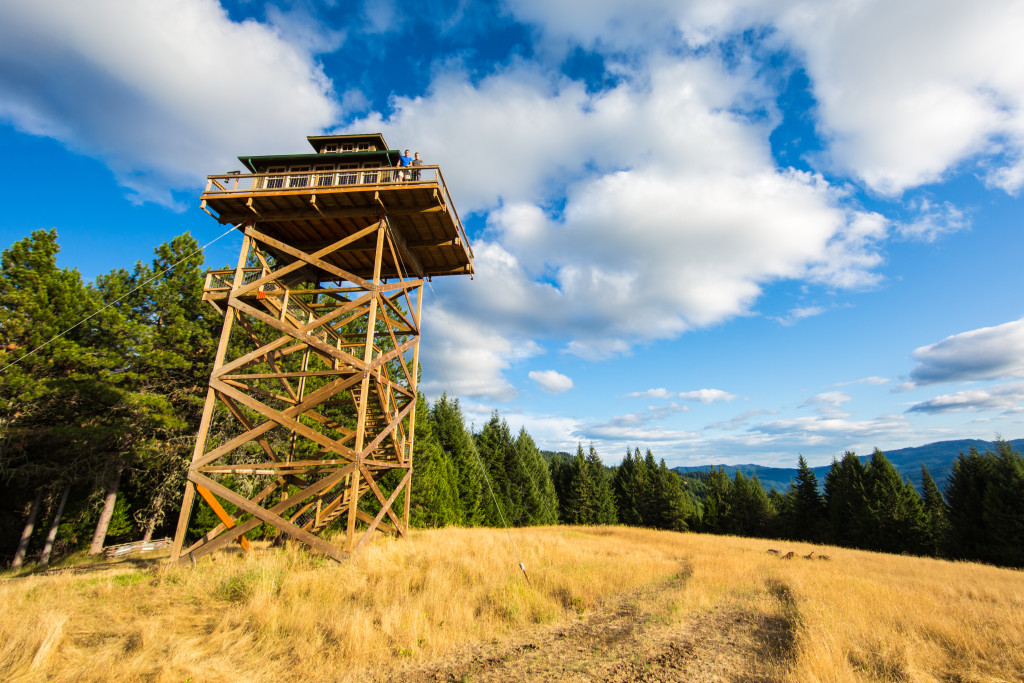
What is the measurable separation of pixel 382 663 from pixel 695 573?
25.3 ft

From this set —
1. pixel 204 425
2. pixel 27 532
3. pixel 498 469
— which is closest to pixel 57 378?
pixel 27 532

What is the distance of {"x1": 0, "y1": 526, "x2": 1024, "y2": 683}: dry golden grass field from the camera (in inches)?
173

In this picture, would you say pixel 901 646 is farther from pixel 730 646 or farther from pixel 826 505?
pixel 826 505

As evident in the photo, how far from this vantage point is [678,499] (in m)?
50.8

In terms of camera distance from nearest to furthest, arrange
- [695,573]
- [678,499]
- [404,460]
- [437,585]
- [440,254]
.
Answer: [437,585]
[695,573]
[404,460]
[440,254]
[678,499]

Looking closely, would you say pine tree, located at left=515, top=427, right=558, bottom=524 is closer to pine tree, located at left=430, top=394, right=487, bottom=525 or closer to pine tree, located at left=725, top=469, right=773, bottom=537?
pine tree, located at left=430, top=394, right=487, bottom=525

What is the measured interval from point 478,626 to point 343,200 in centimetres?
994

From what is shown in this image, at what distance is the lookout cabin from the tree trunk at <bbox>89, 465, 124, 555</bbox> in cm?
1454

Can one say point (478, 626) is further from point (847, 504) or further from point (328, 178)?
point (847, 504)

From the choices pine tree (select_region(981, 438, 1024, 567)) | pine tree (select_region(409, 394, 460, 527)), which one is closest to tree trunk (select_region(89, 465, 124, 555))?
pine tree (select_region(409, 394, 460, 527))

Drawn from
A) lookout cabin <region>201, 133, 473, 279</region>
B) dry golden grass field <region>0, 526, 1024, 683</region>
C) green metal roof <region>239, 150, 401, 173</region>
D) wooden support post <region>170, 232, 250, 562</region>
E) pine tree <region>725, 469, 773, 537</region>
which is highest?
green metal roof <region>239, 150, 401, 173</region>

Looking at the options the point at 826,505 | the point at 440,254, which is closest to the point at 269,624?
the point at 440,254

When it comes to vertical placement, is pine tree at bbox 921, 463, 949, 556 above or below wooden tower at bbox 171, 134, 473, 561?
below

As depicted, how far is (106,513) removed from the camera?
1806 centimetres
